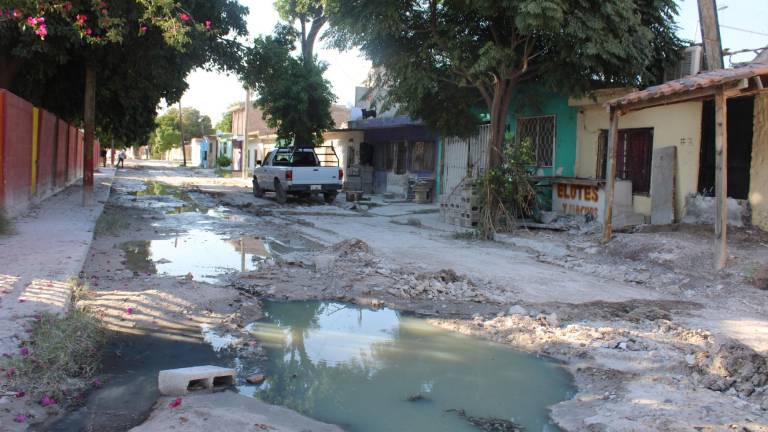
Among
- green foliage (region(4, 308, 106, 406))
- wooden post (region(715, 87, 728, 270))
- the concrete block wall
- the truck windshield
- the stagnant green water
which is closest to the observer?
green foliage (region(4, 308, 106, 406))

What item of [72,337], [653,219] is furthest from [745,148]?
[72,337]

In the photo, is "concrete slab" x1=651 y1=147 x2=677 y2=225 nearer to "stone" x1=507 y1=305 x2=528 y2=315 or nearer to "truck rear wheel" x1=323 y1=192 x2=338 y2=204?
"stone" x1=507 y1=305 x2=528 y2=315

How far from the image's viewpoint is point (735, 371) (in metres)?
4.99

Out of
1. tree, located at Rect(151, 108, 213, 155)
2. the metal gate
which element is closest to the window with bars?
the metal gate

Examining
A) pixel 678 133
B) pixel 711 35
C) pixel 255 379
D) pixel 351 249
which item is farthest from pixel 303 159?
pixel 255 379

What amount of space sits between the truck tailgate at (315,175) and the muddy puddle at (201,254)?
6914 mm

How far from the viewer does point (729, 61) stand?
47.0 ft

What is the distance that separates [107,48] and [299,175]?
7.18 metres

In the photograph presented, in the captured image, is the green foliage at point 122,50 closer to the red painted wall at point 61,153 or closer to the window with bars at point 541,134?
the red painted wall at point 61,153

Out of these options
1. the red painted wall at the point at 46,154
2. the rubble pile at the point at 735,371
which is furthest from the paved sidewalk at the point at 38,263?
the rubble pile at the point at 735,371

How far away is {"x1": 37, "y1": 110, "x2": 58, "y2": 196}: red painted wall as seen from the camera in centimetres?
1670

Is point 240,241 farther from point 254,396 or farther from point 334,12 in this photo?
point 254,396

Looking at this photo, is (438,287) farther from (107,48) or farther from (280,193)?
(280,193)

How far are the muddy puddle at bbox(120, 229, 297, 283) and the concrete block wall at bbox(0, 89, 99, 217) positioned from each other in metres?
2.96
